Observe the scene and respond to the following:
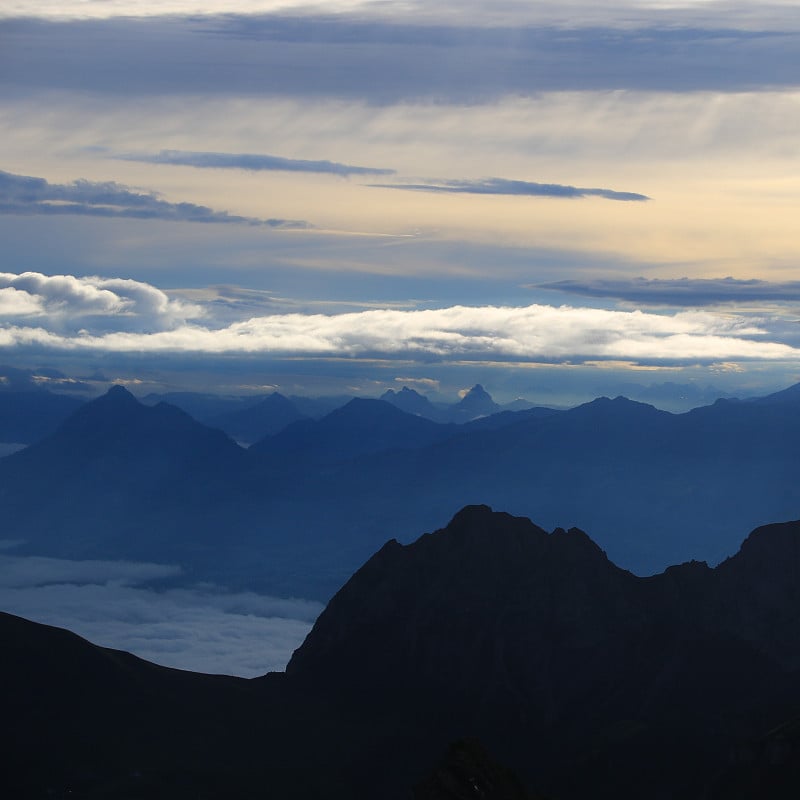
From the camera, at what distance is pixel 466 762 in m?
172

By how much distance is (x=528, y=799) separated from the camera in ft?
549

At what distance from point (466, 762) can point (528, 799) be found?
31.1 ft
